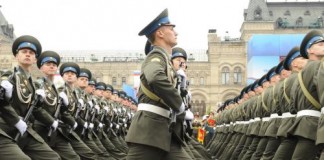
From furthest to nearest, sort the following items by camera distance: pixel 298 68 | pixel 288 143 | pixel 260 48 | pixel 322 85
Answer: pixel 260 48
pixel 298 68
pixel 288 143
pixel 322 85

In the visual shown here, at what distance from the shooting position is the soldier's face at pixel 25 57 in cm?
674

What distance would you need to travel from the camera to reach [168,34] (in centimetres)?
545

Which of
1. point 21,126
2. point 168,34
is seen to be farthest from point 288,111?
point 21,126

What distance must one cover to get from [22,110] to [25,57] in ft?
2.76

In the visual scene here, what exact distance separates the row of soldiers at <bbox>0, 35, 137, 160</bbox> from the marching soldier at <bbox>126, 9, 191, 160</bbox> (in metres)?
1.25

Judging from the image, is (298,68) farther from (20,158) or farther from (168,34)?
(20,158)

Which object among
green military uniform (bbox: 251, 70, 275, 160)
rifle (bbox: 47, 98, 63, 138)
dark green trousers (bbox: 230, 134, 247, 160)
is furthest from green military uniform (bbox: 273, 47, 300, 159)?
dark green trousers (bbox: 230, 134, 247, 160)

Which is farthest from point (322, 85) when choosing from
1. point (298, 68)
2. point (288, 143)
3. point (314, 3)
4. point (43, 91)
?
point (314, 3)

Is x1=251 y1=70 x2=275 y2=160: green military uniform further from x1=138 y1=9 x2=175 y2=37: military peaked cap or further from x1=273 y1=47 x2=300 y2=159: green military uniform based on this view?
x1=138 y1=9 x2=175 y2=37: military peaked cap

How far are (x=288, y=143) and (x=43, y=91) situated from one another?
9.65 feet

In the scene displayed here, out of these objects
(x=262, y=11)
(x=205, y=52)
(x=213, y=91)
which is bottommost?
(x=213, y=91)

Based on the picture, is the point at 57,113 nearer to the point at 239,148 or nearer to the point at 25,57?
the point at 25,57

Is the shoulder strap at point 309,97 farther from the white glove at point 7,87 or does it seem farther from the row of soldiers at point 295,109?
the white glove at point 7,87

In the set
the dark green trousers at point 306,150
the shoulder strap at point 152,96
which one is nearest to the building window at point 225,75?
the dark green trousers at point 306,150
